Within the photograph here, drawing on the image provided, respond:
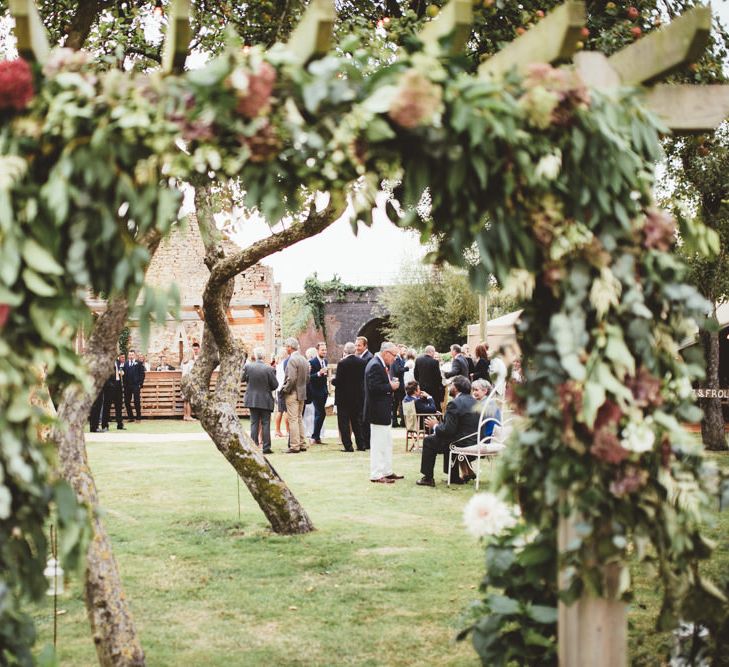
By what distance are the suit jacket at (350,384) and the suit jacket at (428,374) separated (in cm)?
126

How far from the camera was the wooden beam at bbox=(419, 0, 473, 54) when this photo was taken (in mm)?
2502

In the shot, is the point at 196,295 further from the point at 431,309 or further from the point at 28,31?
the point at 28,31

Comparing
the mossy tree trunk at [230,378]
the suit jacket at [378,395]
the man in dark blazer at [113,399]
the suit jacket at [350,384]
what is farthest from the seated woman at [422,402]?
the man in dark blazer at [113,399]

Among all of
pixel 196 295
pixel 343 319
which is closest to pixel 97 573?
pixel 196 295

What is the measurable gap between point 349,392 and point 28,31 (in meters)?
11.0

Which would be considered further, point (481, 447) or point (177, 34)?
point (481, 447)

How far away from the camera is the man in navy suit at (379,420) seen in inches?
393

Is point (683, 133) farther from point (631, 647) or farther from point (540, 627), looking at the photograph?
point (631, 647)

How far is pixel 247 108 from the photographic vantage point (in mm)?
2486

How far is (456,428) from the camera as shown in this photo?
1000 centimetres

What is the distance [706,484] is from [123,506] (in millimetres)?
7356

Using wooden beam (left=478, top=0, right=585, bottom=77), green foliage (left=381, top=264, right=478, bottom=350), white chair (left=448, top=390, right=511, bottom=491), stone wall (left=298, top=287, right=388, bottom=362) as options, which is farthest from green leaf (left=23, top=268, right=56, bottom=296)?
stone wall (left=298, top=287, right=388, bottom=362)

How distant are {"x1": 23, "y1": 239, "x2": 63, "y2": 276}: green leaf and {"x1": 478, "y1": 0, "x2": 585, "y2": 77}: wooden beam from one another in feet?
5.09

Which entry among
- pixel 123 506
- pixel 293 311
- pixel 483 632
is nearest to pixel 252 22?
pixel 123 506
